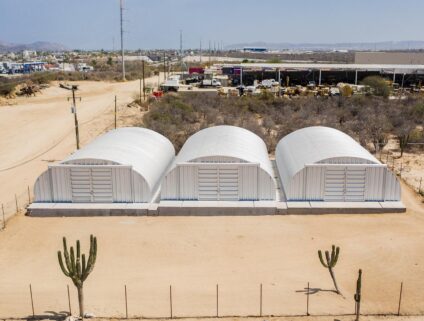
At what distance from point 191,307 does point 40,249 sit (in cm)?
699

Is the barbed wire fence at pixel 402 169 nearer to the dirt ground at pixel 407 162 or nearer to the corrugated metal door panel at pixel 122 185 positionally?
the dirt ground at pixel 407 162

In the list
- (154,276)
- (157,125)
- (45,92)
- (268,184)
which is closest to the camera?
(154,276)

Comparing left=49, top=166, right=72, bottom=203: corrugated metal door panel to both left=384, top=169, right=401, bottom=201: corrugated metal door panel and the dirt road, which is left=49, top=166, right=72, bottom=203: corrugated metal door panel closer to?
the dirt road

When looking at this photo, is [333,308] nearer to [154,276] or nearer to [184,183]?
[154,276]

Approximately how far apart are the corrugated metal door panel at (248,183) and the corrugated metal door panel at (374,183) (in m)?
4.73

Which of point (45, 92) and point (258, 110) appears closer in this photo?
point (258, 110)

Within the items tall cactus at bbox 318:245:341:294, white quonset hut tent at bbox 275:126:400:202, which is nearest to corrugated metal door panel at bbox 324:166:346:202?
white quonset hut tent at bbox 275:126:400:202

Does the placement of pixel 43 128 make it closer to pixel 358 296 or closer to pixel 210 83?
pixel 210 83

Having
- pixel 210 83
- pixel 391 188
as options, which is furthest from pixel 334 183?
pixel 210 83

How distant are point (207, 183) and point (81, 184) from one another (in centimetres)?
538

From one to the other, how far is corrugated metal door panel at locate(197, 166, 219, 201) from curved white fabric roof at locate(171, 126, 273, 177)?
62 cm

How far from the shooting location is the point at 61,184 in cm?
2097

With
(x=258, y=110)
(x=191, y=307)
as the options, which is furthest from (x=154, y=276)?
(x=258, y=110)

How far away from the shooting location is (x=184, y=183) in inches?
821
